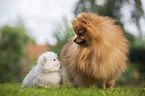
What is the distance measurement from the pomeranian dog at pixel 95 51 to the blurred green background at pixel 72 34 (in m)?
1.81

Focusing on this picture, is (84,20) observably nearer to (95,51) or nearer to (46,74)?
(95,51)

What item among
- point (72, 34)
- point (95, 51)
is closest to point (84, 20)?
point (95, 51)

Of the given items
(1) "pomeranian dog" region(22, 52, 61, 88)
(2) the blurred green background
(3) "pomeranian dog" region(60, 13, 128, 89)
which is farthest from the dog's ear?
(2) the blurred green background

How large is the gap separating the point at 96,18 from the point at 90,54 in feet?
2.71

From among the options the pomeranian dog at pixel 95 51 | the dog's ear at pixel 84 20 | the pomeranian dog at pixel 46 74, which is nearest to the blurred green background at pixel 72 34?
the pomeranian dog at pixel 46 74

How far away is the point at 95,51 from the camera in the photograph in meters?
3.64

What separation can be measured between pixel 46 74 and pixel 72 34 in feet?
9.27

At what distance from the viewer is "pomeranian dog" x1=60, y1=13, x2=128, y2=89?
3.55 metres

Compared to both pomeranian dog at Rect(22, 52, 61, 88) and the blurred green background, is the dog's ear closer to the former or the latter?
pomeranian dog at Rect(22, 52, 61, 88)

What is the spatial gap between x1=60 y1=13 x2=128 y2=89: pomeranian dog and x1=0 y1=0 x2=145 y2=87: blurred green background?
181 cm

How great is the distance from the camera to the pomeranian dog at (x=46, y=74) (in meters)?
3.77

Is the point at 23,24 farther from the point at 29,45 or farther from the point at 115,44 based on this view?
the point at 115,44

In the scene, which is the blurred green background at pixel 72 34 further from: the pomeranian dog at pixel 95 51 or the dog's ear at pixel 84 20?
the dog's ear at pixel 84 20

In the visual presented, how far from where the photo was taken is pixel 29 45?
25297 mm
